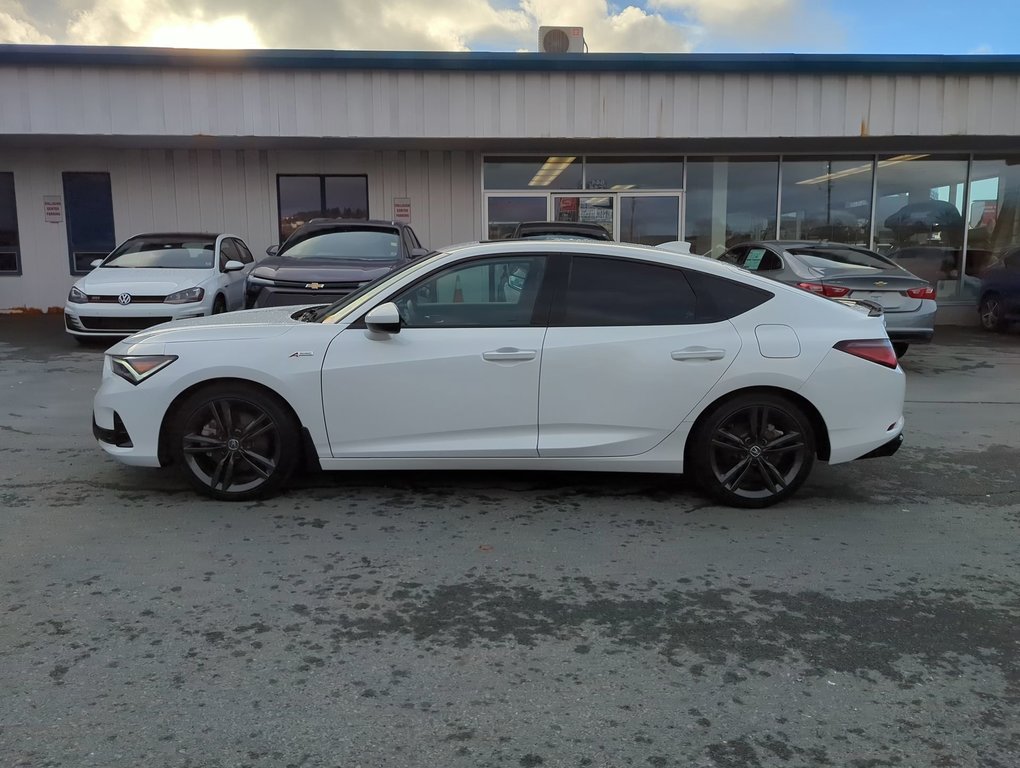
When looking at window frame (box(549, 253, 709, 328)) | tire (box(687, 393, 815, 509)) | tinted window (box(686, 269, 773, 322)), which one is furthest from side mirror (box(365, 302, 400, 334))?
tire (box(687, 393, 815, 509))

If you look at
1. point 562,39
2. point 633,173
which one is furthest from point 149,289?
point 562,39

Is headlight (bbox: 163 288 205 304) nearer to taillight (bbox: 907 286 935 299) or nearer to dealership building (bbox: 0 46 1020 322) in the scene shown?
dealership building (bbox: 0 46 1020 322)

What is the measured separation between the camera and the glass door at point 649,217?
1513 cm

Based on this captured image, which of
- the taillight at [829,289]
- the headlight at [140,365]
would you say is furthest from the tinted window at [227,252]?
the taillight at [829,289]

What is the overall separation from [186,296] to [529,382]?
7372mm

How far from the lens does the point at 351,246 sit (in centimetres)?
1020

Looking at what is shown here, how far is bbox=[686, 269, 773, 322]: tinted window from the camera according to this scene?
4762 millimetres

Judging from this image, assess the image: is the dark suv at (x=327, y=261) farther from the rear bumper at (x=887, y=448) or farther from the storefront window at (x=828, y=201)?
the storefront window at (x=828, y=201)

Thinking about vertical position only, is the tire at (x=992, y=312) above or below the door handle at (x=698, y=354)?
below

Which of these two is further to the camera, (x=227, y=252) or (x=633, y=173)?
(x=633, y=173)

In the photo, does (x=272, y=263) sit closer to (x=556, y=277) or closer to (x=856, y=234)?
(x=556, y=277)

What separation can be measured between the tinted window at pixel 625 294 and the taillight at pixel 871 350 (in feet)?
2.99

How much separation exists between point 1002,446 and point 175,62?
39.3ft

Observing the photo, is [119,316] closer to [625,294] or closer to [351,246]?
[351,246]
